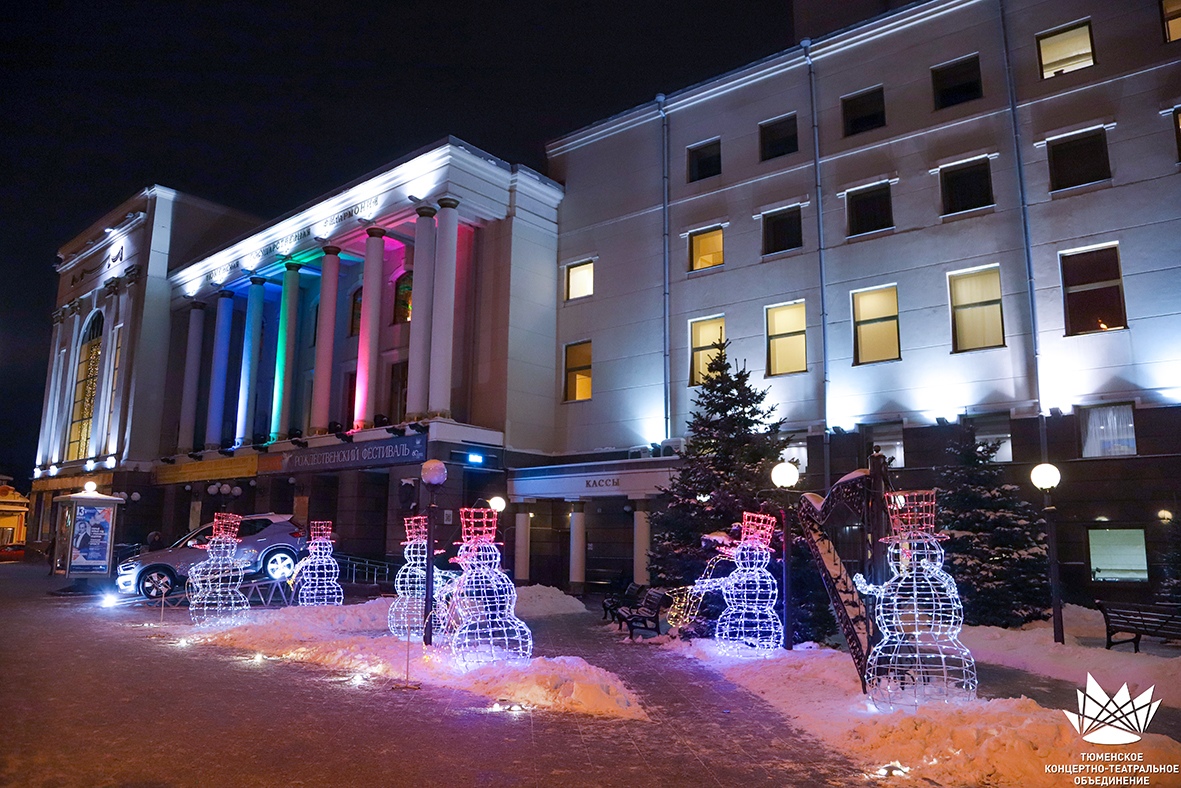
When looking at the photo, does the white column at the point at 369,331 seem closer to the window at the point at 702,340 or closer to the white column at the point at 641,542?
the white column at the point at 641,542

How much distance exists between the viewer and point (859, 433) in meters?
23.3

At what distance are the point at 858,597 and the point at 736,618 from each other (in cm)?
460

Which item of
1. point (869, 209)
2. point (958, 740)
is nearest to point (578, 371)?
point (869, 209)

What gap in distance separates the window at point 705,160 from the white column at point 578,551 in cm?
1255

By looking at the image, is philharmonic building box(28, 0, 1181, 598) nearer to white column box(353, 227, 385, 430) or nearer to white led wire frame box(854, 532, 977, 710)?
white column box(353, 227, 385, 430)

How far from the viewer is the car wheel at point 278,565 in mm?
22742

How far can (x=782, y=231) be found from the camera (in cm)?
2662

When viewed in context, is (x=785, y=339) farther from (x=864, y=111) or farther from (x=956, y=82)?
(x=956, y=82)

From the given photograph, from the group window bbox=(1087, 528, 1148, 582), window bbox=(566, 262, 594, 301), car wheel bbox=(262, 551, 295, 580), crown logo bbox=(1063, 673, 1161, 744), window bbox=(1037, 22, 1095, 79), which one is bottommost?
crown logo bbox=(1063, 673, 1161, 744)

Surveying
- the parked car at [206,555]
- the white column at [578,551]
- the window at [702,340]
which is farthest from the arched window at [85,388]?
the window at [702,340]

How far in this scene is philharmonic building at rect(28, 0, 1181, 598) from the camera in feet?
65.8

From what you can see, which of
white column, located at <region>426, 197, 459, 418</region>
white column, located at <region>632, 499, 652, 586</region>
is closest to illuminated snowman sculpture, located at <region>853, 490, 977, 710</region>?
white column, located at <region>632, 499, 652, 586</region>

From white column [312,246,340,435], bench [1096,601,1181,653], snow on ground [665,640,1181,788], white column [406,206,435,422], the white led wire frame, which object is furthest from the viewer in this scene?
white column [312,246,340,435]

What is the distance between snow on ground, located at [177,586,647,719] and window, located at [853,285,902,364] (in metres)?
15.3
